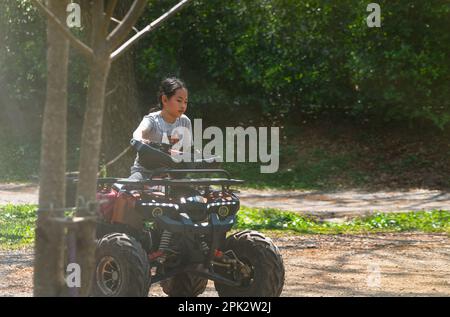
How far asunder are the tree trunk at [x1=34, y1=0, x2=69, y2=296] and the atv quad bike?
1.39 metres

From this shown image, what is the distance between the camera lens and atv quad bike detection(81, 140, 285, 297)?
5926 millimetres

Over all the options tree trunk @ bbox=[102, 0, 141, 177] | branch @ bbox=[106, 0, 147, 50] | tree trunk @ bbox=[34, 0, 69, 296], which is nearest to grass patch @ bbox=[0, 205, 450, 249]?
tree trunk @ bbox=[102, 0, 141, 177]

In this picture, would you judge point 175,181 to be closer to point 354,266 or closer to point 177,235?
point 177,235

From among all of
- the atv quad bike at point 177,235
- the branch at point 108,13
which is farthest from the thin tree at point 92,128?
the atv quad bike at point 177,235

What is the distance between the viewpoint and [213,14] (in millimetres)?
19797

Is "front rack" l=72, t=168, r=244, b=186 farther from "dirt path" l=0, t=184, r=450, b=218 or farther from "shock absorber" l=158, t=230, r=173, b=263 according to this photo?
"dirt path" l=0, t=184, r=450, b=218

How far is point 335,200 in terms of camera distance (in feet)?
50.5

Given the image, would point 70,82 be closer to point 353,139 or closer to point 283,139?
point 283,139

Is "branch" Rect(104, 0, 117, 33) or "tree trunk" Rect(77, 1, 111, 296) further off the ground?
"branch" Rect(104, 0, 117, 33)

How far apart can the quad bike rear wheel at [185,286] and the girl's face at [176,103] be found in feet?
3.90

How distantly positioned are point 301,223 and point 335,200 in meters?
3.64

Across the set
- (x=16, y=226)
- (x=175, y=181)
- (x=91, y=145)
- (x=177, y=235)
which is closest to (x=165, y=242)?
(x=177, y=235)
